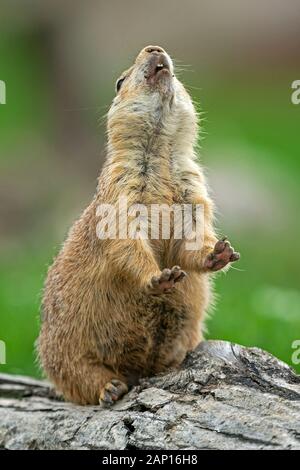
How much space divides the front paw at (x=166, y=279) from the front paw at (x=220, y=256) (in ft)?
1.18

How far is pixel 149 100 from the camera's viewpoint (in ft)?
23.9

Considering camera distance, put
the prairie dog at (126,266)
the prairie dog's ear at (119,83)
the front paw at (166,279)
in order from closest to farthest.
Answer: the front paw at (166,279)
the prairie dog at (126,266)
the prairie dog's ear at (119,83)

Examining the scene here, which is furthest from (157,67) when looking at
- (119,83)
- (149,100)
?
(119,83)

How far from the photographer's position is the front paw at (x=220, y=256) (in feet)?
21.7

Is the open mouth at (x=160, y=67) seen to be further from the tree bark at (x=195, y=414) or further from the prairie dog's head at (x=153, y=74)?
the tree bark at (x=195, y=414)

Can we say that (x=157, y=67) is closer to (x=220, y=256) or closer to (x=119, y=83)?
(x=119, y=83)

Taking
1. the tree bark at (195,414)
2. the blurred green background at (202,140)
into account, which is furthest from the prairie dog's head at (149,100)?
the tree bark at (195,414)

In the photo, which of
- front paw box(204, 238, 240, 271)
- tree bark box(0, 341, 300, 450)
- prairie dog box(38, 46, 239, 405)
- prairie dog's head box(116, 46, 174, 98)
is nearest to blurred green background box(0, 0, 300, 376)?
prairie dog box(38, 46, 239, 405)

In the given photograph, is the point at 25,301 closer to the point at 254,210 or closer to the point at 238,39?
the point at 254,210

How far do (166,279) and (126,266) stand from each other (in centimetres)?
54

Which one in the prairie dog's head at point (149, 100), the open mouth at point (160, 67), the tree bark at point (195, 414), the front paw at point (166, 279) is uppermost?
the open mouth at point (160, 67)

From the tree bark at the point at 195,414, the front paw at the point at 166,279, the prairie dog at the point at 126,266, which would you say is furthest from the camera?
the prairie dog at the point at 126,266

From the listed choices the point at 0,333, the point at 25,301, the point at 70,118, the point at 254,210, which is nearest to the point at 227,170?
the point at 254,210

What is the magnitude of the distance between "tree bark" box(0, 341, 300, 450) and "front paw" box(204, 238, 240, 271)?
0.61 meters
